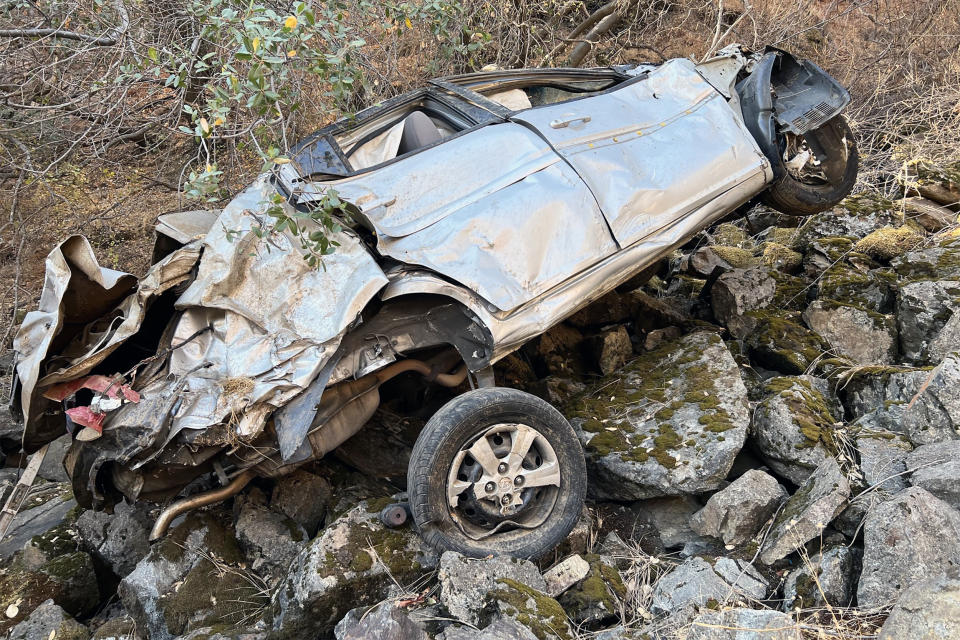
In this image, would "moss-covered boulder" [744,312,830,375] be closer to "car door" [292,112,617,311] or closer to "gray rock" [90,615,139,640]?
"car door" [292,112,617,311]

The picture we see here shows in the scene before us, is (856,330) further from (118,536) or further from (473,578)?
(118,536)

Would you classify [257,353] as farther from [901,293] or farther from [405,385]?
[901,293]

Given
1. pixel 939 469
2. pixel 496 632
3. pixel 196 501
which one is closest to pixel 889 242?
pixel 939 469

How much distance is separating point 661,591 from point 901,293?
2.94 metres

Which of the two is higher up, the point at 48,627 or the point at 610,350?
the point at 610,350

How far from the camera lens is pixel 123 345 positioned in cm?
368

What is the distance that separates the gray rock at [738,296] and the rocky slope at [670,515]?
0.06 feet

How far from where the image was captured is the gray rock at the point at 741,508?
355cm

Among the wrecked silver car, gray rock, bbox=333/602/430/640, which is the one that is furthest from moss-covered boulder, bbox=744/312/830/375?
gray rock, bbox=333/602/430/640

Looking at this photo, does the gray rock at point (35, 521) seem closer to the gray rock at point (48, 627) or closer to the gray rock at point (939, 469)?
the gray rock at point (48, 627)

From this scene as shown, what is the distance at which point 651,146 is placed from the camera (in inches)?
165

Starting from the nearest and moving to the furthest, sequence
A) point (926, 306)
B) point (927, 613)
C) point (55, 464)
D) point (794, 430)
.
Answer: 1. point (927, 613)
2. point (794, 430)
3. point (926, 306)
4. point (55, 464)

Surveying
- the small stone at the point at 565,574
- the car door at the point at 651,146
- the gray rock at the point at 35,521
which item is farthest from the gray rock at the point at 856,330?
the gray rock at the point at 35,521

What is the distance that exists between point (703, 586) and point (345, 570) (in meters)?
1.61
